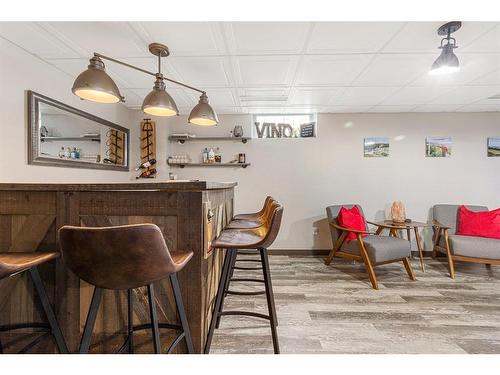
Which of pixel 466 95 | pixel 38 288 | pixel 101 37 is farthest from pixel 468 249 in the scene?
pixel 101 37

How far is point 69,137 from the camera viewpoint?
2.94m

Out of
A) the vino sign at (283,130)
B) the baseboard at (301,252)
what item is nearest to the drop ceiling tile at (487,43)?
the vino sign at (283,130)

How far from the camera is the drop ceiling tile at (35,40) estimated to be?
6.61ft

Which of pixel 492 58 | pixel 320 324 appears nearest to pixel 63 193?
pixel 320 324

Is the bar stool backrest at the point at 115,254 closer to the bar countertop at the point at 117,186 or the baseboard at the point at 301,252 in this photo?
the bar countertop at the point at 117,186

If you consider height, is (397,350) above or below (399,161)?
below

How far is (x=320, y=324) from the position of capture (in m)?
2.21

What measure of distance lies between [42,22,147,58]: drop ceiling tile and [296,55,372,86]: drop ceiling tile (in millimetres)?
1523

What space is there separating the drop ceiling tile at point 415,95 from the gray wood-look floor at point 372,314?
2.32 metres

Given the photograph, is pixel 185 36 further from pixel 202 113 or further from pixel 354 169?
pixel 354 169

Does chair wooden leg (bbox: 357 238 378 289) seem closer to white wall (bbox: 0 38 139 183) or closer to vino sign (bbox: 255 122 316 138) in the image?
vino sign (bbox: 255 122 316 138)
